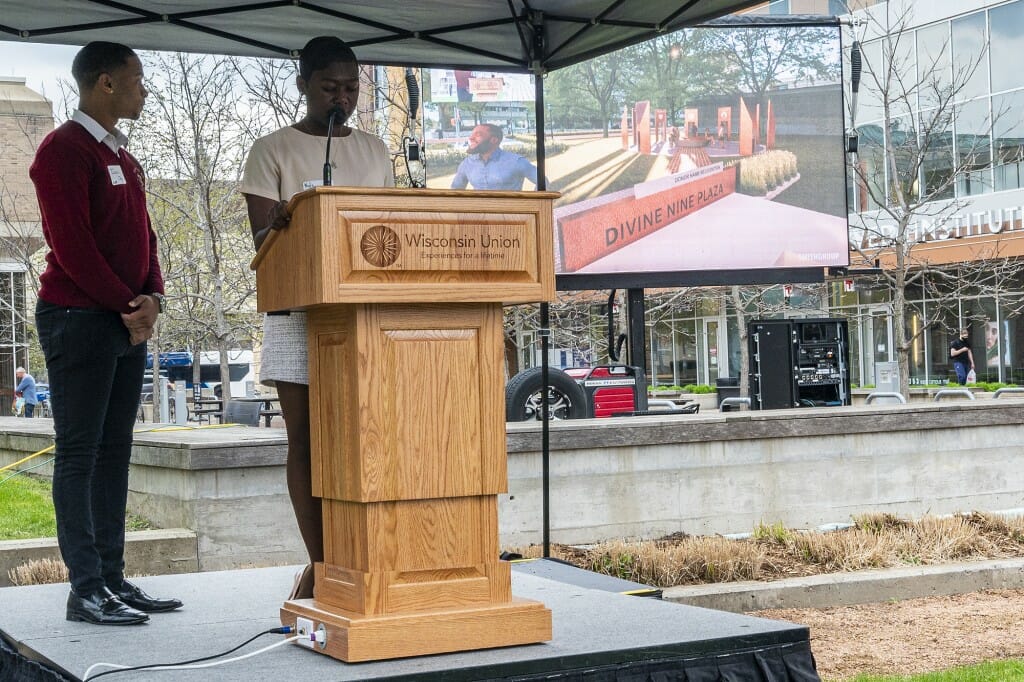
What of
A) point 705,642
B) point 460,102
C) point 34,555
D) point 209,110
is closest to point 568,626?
point 705,642

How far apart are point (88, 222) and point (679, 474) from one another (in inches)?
242

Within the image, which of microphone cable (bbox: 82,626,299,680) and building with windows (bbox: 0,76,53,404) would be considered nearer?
microphone cable (bbox: 82,626,299,680)

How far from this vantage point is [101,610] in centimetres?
457

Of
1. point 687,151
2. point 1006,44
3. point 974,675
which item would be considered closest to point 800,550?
point 974,675

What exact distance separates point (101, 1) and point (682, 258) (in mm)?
9412

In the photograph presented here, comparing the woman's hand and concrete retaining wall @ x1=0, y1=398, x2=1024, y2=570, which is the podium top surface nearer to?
the woman's hand

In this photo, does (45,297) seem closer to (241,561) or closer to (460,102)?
(241,561)

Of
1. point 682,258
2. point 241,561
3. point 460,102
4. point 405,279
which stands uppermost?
point 460,102

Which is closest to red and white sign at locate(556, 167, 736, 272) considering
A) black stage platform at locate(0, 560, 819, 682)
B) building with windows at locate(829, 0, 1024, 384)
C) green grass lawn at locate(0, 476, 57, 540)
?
green grass lawn at locate(0, 476, 57, 540)

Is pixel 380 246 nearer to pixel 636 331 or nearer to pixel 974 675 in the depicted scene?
pixel 974 675

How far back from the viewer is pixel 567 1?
6906 millimetres

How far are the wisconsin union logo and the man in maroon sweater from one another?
1.30 m

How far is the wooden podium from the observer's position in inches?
147

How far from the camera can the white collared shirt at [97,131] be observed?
15.2 ft
